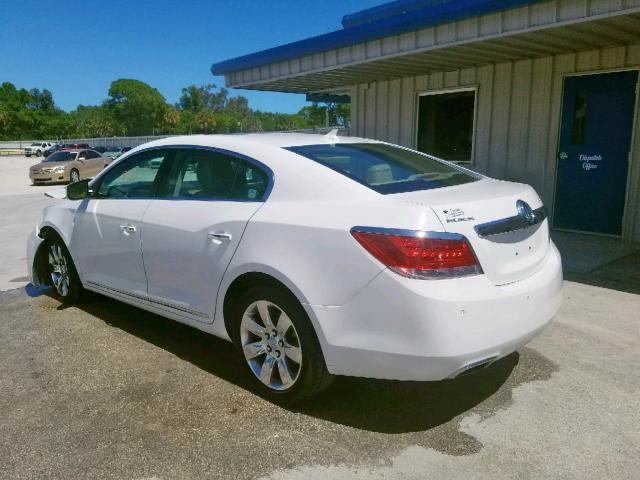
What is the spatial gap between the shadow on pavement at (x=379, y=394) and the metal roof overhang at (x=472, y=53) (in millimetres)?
4219

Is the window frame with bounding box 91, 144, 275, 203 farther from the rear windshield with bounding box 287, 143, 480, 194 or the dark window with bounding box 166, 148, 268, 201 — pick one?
the rear windshield with bounding box 287, 143, 480, 194

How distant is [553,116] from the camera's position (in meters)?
7.97

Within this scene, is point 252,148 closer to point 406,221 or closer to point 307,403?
point 406,221

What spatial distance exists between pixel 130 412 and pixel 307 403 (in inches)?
39.6

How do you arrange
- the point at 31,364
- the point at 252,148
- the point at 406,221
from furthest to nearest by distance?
the point at 31,364 → the point at 252,148 → the point at 406,221

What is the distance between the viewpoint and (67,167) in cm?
2181

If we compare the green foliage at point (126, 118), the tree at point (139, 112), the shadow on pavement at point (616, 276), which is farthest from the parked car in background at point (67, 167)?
the tree at point (139, 112)

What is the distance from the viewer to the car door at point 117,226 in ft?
12.8

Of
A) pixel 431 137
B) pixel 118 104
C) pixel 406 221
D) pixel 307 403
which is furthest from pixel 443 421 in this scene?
pixel 118 104

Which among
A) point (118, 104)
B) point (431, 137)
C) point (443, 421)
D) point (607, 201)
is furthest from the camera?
point (118, 104)

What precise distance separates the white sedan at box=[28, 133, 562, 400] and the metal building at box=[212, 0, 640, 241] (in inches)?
140

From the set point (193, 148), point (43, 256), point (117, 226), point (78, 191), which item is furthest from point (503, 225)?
point (43, 256)

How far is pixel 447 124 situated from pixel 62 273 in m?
6.96

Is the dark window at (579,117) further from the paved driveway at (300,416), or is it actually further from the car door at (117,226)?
the car door at (117,226)
